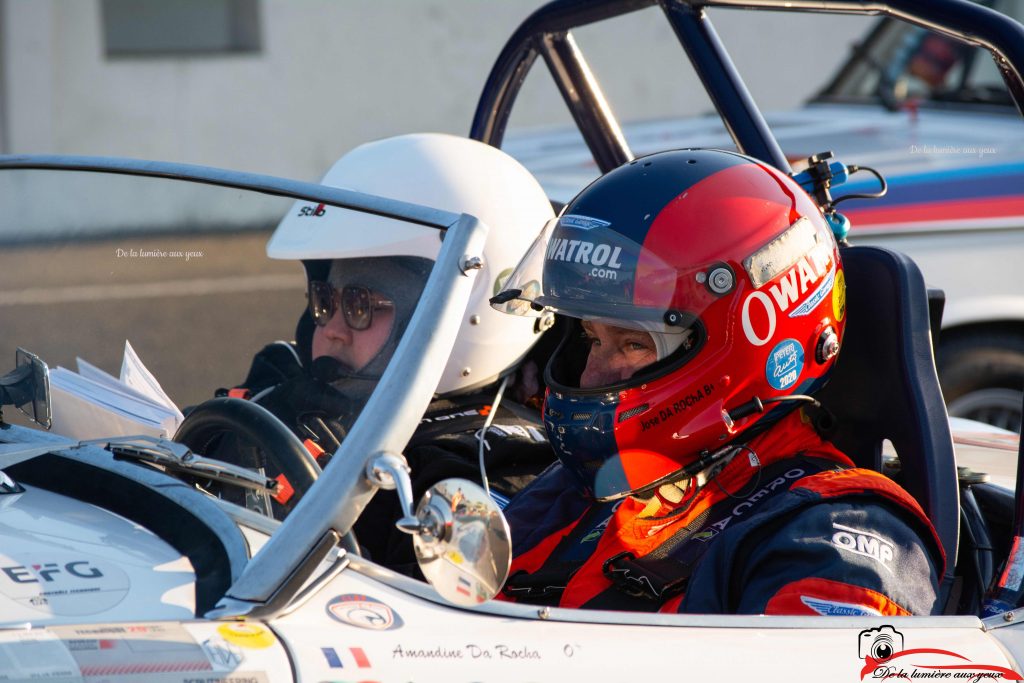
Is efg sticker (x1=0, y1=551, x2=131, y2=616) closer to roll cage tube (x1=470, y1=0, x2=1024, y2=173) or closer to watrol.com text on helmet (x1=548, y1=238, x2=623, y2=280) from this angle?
watrol.com text on helmet (x1=548, y1=238, x2=623, y2=280)

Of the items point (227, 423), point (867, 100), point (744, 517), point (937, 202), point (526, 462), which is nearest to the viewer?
point (227, 423)

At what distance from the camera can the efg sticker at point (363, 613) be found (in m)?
1.60

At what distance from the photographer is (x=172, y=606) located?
158 centimetres

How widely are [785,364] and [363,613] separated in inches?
36.7

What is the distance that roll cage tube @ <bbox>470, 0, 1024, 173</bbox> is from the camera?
7.08 feet

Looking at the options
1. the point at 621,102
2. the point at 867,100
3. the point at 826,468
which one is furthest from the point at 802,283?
the point at 621,102

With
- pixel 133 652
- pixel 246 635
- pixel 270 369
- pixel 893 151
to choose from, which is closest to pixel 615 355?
pixel 270 369

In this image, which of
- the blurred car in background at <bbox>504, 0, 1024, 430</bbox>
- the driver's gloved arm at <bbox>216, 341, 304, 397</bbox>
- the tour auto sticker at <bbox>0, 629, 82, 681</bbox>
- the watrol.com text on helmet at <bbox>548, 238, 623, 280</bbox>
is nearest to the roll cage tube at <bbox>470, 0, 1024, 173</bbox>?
the watrol.com text on helmet at <bbox>548, 238, 623, 280</bbox>

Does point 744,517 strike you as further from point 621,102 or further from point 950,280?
point 621,102

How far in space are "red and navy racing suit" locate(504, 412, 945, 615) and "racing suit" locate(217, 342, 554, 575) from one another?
27cm

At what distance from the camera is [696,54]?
303 cm

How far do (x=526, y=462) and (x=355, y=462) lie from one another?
3.85 feet

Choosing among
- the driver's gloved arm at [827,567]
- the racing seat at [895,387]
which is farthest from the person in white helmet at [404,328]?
the racing seat at [895,387]

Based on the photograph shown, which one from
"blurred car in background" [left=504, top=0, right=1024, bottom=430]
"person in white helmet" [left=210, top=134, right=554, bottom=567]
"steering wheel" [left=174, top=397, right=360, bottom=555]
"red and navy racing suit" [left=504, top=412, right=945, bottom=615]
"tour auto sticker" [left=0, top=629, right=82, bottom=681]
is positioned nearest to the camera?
"tour auto sticker" [left=0, top=629, right=82, bottom=681]
